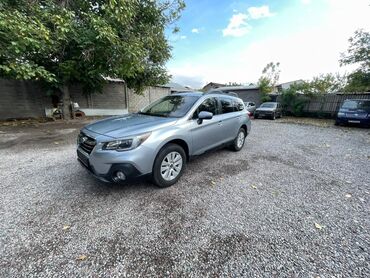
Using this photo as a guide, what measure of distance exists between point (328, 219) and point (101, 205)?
3.11 metres

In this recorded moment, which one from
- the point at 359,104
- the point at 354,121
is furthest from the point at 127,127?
the point at 359,104

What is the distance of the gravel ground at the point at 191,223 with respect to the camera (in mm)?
1744

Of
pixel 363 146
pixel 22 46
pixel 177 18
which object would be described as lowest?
pixel 363 146

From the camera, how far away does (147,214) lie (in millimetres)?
2475

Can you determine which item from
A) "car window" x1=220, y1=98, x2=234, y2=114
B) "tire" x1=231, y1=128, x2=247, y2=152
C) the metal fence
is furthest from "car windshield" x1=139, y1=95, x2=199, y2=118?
the metal fence

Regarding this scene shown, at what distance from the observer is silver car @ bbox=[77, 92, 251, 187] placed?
259 cm

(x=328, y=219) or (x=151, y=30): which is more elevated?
(x=151, y=30)

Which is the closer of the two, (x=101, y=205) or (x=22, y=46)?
(x=101, y=205)

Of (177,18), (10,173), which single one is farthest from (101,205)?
(177,18)

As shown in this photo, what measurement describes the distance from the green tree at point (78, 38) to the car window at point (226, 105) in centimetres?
469

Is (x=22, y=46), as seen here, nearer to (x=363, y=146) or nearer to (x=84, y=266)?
(x=84, y=266)

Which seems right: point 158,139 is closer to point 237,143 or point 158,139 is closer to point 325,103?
point 237,143

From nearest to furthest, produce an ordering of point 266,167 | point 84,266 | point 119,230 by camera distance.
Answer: point 84,266 < point 119,230 < point 266,167

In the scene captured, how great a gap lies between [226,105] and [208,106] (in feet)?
2.64
